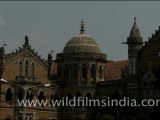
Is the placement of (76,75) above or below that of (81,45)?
below

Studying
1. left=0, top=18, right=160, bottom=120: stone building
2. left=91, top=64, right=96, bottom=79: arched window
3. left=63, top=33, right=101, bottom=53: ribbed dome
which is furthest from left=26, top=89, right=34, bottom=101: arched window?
left=91, top=64, right=96, bottom=79: arched window

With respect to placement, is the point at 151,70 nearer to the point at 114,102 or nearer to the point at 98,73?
the point at 114,102

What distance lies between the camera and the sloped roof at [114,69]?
83.1 metres

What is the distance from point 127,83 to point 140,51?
13.4 feet

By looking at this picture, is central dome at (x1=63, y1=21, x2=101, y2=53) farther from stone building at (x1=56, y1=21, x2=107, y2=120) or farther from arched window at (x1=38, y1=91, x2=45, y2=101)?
arched window at (x1=38, y1=91, x2=45, y2=101)

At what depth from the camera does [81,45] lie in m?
81.9

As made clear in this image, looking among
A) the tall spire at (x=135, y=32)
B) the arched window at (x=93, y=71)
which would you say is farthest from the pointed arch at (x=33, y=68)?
the tall spire at (x=135, y=32)

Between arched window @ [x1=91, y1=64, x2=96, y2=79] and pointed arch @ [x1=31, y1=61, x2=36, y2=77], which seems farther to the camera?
arched window @ [x1=91, y1=64, x2=96, y2=79]

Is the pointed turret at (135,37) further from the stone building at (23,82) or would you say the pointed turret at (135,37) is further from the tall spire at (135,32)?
the stone building at (23,82)

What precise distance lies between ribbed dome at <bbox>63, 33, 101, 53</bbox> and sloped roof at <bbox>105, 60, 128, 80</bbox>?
3591mm

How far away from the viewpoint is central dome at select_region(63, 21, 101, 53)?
3219 inches

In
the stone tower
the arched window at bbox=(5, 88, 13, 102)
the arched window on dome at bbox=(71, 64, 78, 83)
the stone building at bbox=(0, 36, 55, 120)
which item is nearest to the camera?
the stone tower

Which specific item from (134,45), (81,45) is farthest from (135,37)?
(81,45)

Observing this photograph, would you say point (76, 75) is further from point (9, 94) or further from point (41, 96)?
point (9, 94)
